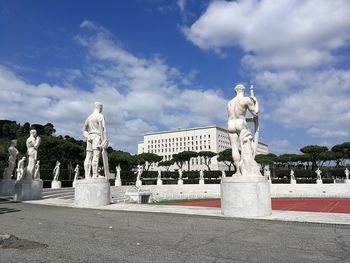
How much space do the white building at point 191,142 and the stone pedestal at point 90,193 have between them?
9257 centimetres

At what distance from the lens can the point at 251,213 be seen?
8398mm

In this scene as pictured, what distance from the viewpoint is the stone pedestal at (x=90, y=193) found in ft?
40.4

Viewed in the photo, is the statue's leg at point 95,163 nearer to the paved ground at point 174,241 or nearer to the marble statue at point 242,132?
the paved ground at point 174,241

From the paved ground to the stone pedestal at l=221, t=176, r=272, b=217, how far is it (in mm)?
515

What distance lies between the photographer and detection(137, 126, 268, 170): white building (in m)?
110

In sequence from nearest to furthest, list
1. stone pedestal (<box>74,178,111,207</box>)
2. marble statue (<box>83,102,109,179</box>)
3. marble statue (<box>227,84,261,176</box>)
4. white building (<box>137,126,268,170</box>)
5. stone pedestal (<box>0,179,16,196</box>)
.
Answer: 1. marble statue (<box>227,84,261,176</box>)
2. stone pedestal (<box>74,178,111,207</box>)
3. marble statue (<box>83,102,109,179</box>)
4. stone pedestal (<box>0,179,16,196</box>)
5. white building (<box>137,126,268,170</box>)

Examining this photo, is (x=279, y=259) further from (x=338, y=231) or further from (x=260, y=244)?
(x=338, y=231)

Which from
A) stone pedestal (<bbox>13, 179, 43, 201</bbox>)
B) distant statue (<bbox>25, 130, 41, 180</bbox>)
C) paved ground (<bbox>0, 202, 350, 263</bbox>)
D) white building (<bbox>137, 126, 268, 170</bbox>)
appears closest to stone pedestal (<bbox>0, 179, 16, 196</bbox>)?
stone pedestal (<bbox>13, 179, 43, 201</bbox>)

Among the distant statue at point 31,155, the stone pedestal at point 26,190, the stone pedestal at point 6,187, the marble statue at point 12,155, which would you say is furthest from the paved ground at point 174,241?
the stone pedestal at point 6,187

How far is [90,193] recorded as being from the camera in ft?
40.5

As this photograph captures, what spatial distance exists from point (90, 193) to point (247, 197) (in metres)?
6.39

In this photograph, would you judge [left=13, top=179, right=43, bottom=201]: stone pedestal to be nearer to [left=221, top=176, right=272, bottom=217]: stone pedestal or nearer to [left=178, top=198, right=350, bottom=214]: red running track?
[left=178, top=198, right=350, bottom=214]: red running track

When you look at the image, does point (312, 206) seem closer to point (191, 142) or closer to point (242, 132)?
point (242, 132)

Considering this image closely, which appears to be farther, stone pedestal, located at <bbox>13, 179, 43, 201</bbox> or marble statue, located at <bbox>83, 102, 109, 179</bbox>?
stone pedestal, located at <bbox>13, 179, 43, 201</bbox>
